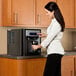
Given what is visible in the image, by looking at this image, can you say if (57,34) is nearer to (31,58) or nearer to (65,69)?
(31,58)

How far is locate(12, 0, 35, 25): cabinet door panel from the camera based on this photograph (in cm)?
408

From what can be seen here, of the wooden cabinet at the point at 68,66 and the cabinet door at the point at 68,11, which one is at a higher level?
the cabinet door at the point at 68,11

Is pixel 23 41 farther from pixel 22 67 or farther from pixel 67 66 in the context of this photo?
pixel 67 66

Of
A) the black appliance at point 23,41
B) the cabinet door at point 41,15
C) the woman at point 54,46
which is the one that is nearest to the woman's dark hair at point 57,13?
the woman at point 54,46

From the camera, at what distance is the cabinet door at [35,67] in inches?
151

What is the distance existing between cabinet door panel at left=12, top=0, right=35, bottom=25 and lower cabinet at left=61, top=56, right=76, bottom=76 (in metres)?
0.80

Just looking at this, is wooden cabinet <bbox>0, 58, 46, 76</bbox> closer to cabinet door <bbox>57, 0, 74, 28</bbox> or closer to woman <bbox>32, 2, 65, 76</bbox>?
woman <bbox>32, 2, 65, 76</bbox>

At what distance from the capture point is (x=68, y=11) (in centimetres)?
471

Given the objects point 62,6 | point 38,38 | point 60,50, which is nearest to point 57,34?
point 60,50

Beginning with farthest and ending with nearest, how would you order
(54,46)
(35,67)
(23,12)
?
(23,12)
(35,67)
(54,46)

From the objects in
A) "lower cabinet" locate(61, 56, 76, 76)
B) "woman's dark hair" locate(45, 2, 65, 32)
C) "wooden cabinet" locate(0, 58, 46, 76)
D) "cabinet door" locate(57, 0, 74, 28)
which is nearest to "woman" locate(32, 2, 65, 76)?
"woman's dark hair" locate(45, 2, 65, 32)

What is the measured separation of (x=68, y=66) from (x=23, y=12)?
3.60ft

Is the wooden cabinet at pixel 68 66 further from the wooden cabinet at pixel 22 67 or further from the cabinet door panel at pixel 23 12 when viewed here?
the cabinet door panel at pixel 23 12

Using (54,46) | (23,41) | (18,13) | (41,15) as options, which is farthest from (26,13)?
(54,46)
